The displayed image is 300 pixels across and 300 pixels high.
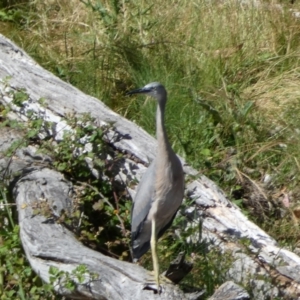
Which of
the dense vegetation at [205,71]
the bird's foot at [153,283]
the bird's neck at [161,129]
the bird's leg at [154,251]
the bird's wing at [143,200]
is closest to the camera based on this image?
the bird's foot at [153,283]

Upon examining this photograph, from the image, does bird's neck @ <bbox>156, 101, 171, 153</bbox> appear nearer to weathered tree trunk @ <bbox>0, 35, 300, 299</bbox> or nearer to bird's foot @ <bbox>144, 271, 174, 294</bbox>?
weathered tree trunk @ <bbox>0, 35, 300, 299</bbox>

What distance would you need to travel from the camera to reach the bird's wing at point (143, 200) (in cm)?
400

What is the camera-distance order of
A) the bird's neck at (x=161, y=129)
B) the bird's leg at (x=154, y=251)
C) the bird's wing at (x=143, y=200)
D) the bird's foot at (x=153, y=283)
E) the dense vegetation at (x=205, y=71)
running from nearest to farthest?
the bird's foot at (x=153, y=283) → the bird's leg at (x=154, y=251) → the bird's neck at (x=161, y=129) → the bird's wing at (x=143, y=200) → the dense vegetation at (x=205, y=71)

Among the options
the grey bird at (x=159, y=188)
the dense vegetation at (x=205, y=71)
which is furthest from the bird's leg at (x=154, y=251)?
the dense vegetation at (x=205, y=71)

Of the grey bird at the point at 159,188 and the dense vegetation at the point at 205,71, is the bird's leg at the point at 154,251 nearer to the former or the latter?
the grey bird at the point at 159,188

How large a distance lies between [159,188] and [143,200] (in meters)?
0.12

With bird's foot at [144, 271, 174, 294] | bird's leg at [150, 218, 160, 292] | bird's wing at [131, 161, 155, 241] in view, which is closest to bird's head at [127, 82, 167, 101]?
bird's wing at [131, 161, 155, 241]

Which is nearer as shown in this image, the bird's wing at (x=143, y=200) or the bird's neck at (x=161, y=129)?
the bird's neck at (x=161, y=129)

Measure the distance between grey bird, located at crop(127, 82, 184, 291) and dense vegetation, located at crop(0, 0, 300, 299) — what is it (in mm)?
446

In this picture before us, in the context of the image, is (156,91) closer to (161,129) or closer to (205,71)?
(161,129)

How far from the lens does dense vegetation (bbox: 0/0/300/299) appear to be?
17.2ft

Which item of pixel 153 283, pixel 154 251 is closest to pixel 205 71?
pixel 154 251

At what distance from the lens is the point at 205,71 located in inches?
239

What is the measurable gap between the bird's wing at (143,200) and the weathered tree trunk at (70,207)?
337 millimetres
